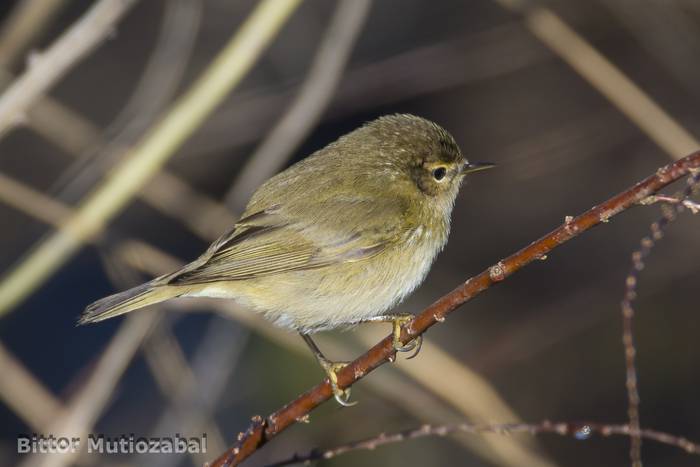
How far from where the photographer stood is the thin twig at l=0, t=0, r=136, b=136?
3.55m

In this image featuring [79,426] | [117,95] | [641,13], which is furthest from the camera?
[117,95]

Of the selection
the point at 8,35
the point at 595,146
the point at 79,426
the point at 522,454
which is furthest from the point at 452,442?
the point at 8,35

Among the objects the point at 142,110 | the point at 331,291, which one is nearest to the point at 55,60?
the point at 142,110

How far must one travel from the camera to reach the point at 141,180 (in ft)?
12.7

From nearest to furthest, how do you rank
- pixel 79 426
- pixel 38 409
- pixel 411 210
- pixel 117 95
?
pixel 79 426 < pixel 411 210 < pixel 38 409 < pixel 117 95

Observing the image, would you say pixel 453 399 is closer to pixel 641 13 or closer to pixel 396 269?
pixel 396 269

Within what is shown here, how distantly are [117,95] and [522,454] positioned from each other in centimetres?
539

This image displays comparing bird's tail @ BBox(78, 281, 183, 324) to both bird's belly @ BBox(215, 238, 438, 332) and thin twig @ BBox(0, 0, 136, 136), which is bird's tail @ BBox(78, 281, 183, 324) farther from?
thin twig @ BBox(0, 0, 136, 136)

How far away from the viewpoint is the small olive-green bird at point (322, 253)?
3.86m

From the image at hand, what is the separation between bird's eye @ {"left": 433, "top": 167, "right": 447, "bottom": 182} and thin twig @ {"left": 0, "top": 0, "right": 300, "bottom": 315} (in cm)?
103

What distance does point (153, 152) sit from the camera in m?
3.91

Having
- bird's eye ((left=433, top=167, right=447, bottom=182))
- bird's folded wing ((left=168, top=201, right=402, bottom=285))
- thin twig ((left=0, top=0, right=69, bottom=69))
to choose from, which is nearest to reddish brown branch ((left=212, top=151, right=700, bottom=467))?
bird's folded wing ((left=168, top=201, right=402, bottom=285))

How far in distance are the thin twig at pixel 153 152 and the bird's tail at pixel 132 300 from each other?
345 mm

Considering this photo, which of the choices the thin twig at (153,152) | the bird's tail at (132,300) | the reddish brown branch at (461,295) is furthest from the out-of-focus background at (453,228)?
the reddish brown branch at (461,295)
